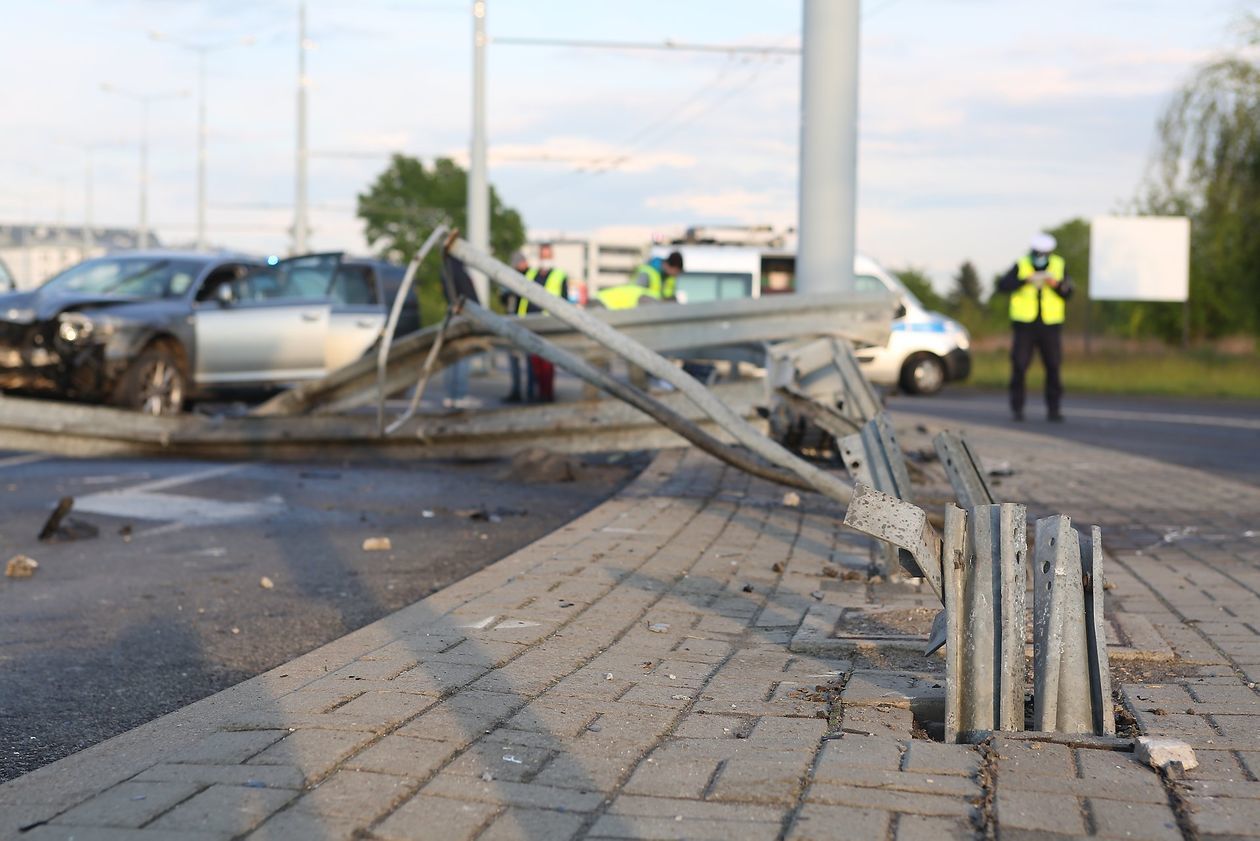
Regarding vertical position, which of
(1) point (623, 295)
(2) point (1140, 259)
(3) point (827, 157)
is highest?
(2) point (1140, 259)

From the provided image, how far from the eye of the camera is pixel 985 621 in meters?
3.72

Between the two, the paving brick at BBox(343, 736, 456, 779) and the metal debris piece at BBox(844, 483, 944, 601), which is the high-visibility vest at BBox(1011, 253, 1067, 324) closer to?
the metal debris piece at BBox(844, 483, 944, 601)

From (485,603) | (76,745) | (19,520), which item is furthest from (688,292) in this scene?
(76,745)

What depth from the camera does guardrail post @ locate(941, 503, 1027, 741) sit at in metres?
3.68

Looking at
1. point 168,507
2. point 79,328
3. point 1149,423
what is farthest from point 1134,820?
point 1149,423

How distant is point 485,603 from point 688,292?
17.5m

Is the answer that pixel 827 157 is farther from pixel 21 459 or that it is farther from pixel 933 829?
pixel 933 829

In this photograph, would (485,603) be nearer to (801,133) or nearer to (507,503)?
(507,503)

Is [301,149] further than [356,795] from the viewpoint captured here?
Yes

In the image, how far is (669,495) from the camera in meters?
9.17

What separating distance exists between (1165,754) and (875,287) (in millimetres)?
20572

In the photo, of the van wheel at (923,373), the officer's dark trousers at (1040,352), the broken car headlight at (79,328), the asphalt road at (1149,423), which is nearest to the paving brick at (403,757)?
the asphalt road at (1149,423)

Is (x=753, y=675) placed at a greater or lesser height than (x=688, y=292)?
lesser

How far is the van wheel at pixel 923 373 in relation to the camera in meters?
24.7
